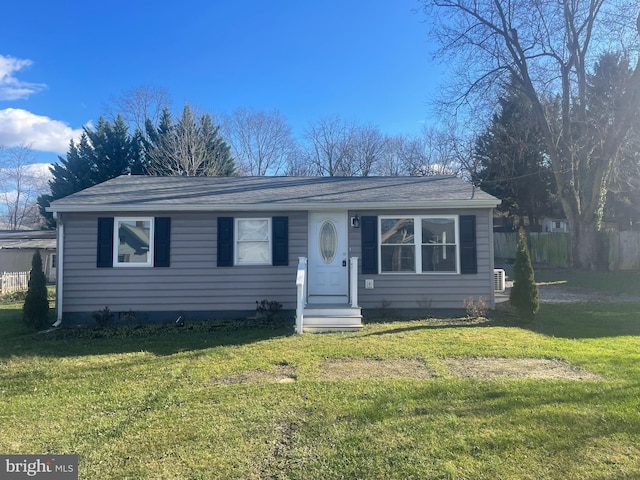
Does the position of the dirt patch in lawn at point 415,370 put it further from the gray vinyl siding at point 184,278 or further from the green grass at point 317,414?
the gray vinyl siding at point 184,278

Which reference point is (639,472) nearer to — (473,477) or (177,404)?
(473,477)

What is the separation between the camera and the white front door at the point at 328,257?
9.02 meters

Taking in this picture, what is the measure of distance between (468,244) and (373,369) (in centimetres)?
467

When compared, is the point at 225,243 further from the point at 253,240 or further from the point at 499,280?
the point at 499,280

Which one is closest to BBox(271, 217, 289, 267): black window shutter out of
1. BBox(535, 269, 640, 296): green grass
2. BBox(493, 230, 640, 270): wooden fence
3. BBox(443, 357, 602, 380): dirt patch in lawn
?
BBox(443, 357, 602, 380): dirt patch in lawn

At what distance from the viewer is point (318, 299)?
8953 millimetres

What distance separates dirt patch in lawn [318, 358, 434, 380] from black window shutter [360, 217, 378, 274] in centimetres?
341

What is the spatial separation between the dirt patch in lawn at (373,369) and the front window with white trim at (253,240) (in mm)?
3812

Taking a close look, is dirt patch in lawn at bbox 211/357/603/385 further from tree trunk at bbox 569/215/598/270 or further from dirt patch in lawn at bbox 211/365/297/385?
tree trunk at bbox 569/215/598/270

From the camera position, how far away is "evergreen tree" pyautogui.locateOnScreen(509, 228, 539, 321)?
27.1 feet

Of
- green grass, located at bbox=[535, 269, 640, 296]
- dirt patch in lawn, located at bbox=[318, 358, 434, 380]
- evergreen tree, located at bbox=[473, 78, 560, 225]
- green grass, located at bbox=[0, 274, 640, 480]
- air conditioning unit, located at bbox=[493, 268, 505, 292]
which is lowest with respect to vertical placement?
green grass, located at bbox=[0, 274, 640, 480]

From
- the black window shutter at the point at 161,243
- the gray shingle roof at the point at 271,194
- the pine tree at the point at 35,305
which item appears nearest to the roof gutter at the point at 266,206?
the gray shingle roof at the point at 271,194

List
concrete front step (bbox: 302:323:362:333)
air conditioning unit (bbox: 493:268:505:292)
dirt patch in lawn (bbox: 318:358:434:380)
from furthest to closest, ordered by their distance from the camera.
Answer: air conditioning unit (bbox: 493:268:505:292) < concrete front step (bbox: 302:323:362:333) < dirt patch in lawn (bbox: 318:358:434:380)

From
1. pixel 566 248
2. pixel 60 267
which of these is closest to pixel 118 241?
pixel 60 267
